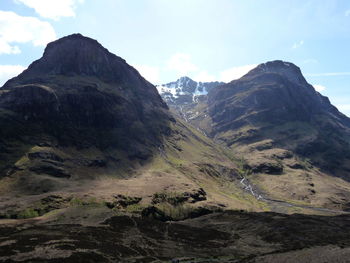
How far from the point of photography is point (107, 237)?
515ft

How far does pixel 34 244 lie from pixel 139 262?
136 feet

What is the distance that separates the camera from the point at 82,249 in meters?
135

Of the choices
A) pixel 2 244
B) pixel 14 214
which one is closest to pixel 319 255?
pixel 2 244

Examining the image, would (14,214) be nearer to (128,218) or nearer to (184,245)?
(128,218)

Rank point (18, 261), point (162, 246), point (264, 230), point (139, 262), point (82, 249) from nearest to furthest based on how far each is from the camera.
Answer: point (18, 261)
point (139, 262)
point (82, 249)
point (162, 246)
point (264, 230)

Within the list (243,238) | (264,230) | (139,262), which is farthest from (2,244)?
(264,230)

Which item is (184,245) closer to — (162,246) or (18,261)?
(162,246)

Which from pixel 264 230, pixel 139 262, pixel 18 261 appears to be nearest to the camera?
pixel 18 261

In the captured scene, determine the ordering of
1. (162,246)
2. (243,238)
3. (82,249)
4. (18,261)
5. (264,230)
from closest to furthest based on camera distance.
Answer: (18,261)
(82,249)
(162,246)
(243,238)
(264,230)

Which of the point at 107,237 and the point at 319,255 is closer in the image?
the point at 319,255

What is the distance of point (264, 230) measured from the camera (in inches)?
7603

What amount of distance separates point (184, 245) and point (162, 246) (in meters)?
10.5

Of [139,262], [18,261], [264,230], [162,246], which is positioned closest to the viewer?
[18,261]

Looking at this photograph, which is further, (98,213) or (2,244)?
(98,213)
